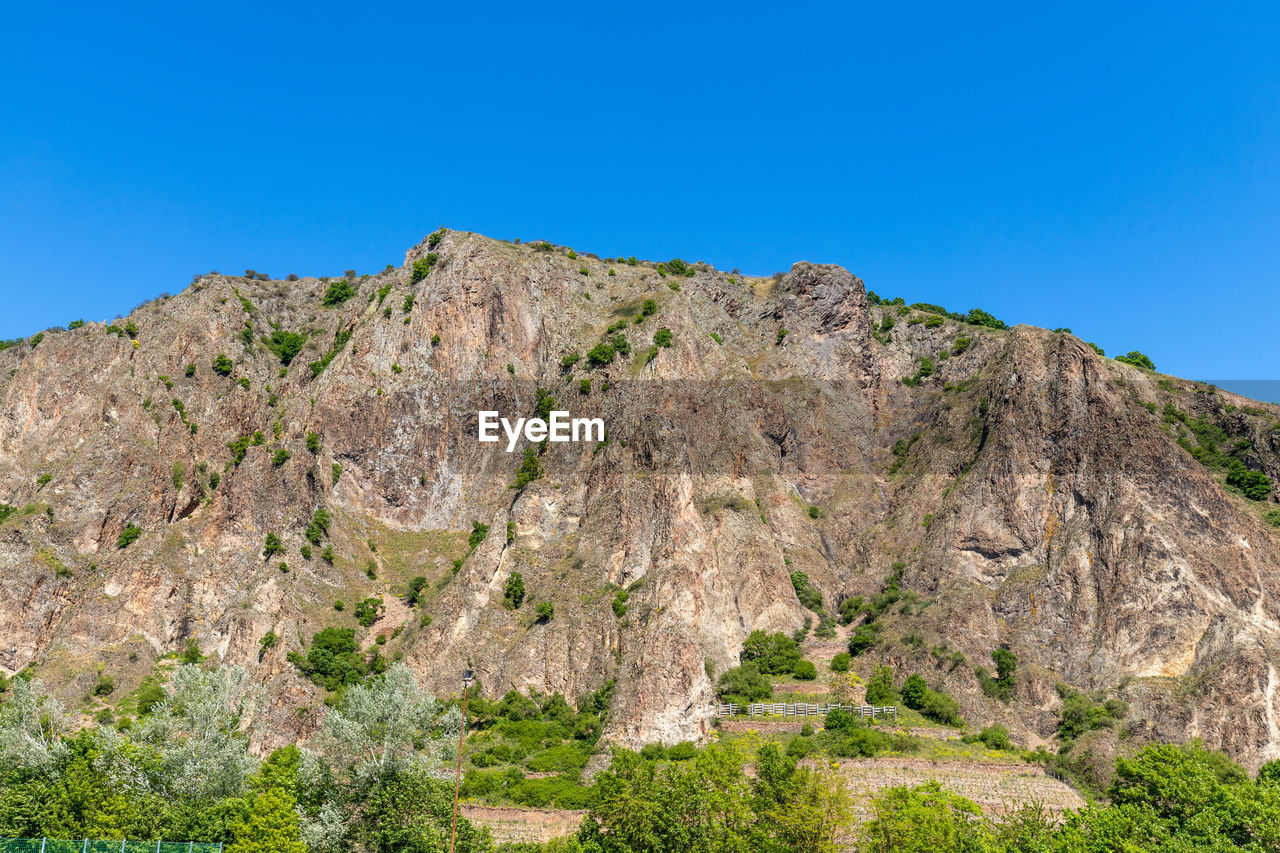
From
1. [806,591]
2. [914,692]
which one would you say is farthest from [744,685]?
[806,591]

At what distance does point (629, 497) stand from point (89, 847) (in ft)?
181

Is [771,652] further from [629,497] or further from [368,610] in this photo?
[368,610]

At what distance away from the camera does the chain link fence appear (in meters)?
42.4

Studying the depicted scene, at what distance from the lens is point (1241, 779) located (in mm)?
62312

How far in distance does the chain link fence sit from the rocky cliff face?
32.2 metres

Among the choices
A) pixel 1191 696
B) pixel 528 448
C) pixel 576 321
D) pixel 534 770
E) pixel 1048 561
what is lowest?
pixel 534 770

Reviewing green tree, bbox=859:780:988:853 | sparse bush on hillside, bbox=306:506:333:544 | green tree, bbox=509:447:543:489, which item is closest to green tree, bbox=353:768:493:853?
green tree, bbox=859:780:988:853

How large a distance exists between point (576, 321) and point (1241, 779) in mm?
80676

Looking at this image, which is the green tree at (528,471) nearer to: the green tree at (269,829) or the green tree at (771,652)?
the green tree at (771,652)

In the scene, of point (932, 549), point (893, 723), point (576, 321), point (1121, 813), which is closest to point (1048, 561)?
point (932, 549)

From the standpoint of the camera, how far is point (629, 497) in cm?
9156

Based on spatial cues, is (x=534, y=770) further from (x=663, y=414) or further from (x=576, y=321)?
(x=576, y=321)

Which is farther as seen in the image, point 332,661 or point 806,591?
point 806,591

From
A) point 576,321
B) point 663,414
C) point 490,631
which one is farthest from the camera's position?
point 576,321
